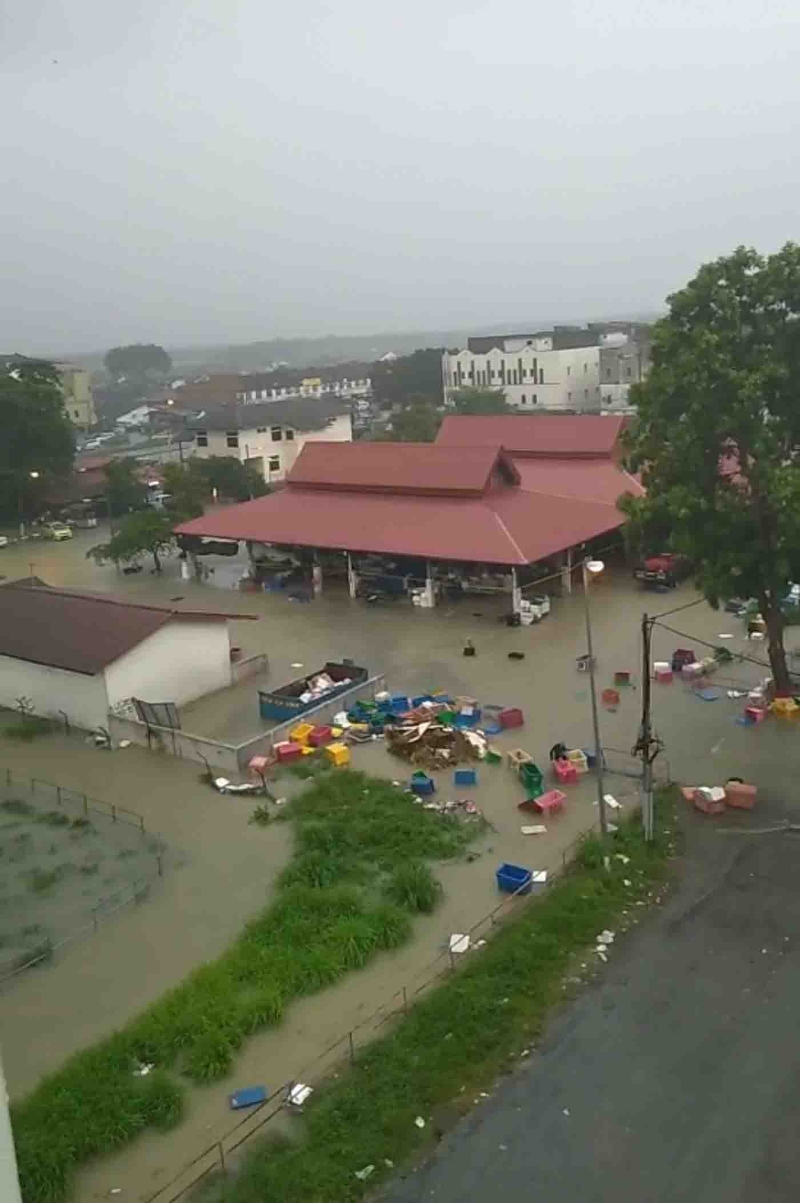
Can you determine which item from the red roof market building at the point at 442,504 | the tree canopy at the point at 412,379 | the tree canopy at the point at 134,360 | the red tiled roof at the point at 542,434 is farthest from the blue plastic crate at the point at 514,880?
the tree canopy at the point at 134,360

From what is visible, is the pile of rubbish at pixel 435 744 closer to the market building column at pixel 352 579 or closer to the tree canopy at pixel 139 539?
the market building column at pixel 352 579

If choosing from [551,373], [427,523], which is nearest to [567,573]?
[427,523]

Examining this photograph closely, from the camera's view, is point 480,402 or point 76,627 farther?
point 480,402

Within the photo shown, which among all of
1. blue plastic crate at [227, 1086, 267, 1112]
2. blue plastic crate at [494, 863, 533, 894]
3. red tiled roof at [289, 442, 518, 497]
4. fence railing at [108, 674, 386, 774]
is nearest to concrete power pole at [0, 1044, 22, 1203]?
blue plastic crate at [227, 1086, 267, 1112]

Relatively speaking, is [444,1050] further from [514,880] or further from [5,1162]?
[5,1162]

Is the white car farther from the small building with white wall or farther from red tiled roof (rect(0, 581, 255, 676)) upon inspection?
red tiled roof (rect(0, 581, 255, 676))

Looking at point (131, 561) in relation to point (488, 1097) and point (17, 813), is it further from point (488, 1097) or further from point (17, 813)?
point (488, 1097)
